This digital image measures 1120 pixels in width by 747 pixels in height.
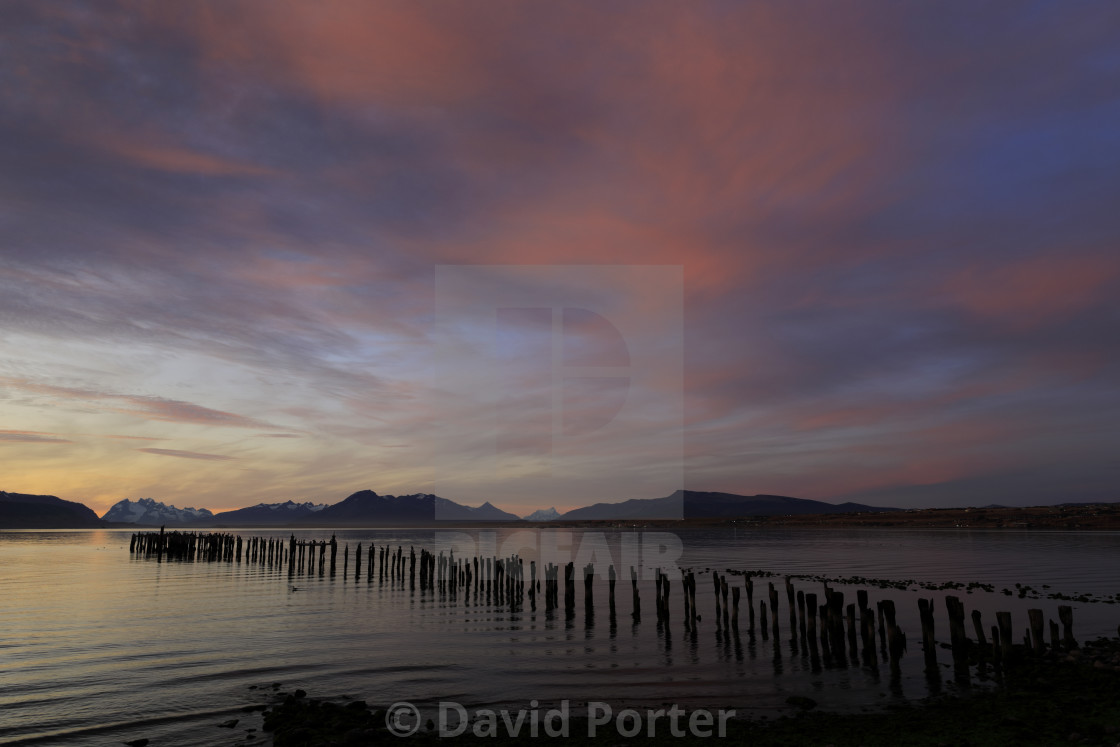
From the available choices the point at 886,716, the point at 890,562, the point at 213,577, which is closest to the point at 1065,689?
the point at 886,716

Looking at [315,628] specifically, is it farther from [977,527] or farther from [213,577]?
[977,527]

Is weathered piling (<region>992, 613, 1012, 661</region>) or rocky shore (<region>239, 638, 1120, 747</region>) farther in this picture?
weathered piling (<region>992, 613, 1012, 661</region>)

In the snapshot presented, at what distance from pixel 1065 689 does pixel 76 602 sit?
46.2 meters

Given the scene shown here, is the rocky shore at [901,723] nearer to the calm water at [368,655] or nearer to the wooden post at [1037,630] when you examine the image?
the calm water at [368,655]

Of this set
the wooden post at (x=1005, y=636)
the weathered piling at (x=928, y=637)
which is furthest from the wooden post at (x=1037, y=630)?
the weathered piling at (x=928, y=637)

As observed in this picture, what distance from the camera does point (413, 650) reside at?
2359 cm

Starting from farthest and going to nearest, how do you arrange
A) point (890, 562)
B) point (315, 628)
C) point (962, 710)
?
point (890, 562) < point (315, 628) < point (962, 710)

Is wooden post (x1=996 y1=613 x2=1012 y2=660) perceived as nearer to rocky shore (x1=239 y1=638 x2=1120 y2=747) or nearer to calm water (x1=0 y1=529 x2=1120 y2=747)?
rocky shore (x1=239 y1=638 x2=1120 y2=747)

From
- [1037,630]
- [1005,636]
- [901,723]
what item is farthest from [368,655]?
[1037,630]

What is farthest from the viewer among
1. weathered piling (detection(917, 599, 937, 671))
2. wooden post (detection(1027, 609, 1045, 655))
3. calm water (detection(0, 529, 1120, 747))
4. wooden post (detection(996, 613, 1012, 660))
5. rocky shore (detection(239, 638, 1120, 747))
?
wooden post (detection(1027, 609, 1045, 655))

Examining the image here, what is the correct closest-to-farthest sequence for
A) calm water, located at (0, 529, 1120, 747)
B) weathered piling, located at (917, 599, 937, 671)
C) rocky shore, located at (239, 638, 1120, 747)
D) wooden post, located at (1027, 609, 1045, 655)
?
rocky shore, located at (239, 638, 1120, 747) < calm water, located at (0, 529, 1120, 747) < weathered piling, located at (917, 599, 937, 671) < wooden post, located at (1027, 609, 1045, 655)

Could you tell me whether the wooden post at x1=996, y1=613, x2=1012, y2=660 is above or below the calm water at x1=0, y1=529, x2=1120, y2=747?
above

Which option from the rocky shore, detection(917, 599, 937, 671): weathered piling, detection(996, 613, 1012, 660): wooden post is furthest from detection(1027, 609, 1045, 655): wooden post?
detection(917, 599, 937, 671): weathered piling

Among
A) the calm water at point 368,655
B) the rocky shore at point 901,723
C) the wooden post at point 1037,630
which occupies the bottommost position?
the calm water at point 368,655
